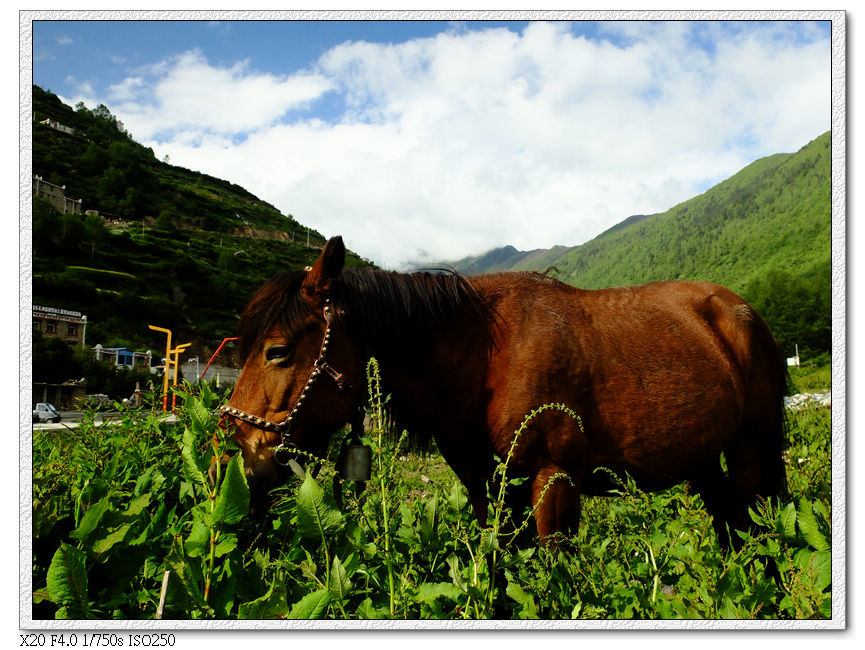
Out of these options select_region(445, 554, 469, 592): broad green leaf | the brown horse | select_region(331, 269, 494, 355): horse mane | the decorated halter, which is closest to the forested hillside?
the brown horse

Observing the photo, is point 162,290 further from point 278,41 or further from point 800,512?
point 800,512

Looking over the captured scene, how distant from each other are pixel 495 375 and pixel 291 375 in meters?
0.99

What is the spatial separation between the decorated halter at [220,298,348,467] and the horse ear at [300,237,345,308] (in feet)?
0.30

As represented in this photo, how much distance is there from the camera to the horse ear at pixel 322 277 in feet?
7.86

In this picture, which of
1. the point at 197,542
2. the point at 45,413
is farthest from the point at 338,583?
the point at 45,413

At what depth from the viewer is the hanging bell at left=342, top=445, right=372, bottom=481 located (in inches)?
89.8

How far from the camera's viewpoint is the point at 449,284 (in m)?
2.76

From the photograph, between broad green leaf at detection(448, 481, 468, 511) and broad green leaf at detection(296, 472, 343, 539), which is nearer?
broad green leaf at detection(296, 472, 343, 539)

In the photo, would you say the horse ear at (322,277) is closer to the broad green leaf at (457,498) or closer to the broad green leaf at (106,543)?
the broad green leaf at (457,498)

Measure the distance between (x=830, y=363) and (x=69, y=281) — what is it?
13.4ft

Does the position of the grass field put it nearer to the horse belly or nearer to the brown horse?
the brown horse

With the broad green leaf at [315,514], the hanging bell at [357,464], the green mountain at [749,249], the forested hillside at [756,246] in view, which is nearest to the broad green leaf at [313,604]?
the broad green leaf at [315,514]

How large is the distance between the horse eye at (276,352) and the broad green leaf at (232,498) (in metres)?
0.92

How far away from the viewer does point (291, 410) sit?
86.7 inches
